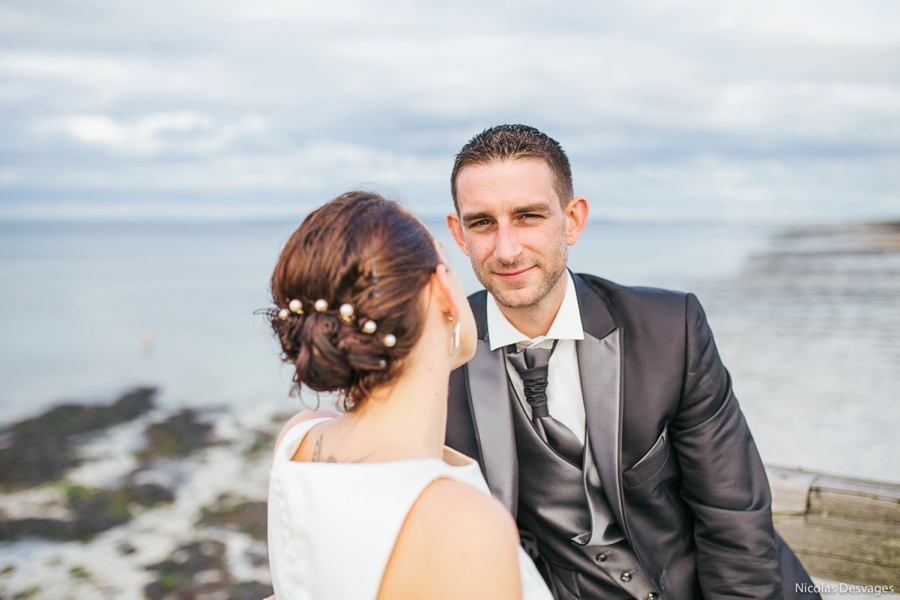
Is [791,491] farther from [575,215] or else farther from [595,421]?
[575,215]

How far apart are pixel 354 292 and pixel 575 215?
6.41ft

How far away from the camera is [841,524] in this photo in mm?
2912

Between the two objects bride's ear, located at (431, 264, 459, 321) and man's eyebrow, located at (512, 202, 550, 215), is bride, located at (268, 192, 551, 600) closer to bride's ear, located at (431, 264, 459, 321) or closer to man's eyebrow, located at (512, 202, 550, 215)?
bride's ear, located at (431, 264, 459, 321)

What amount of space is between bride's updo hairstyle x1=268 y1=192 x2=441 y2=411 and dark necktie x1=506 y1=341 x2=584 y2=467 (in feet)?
4.31

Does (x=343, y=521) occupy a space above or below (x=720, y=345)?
above

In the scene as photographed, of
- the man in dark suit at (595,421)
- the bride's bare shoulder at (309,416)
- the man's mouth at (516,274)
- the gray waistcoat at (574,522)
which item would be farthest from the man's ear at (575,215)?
the bride's bare shoulder at (309,416)

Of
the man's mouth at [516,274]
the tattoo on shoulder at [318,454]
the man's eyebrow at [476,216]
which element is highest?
the man's eyebrow at [476,216]

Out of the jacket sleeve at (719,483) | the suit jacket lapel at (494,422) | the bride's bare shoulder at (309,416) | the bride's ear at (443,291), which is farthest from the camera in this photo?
the suit jacket lapel at (494,422)

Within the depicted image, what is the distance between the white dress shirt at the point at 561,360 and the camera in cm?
281

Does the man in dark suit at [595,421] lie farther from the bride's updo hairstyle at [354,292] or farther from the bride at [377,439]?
the bride's updo hairstyle at [354,292]

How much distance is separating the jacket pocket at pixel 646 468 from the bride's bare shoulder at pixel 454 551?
144cm

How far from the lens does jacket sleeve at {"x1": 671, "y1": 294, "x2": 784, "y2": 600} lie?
2529 mm

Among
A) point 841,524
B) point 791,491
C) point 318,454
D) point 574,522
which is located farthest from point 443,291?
point 841,524

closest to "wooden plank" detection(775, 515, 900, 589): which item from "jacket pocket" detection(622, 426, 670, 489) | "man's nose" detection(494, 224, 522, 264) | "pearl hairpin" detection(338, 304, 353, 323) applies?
"jacket pocket" detection(622, 426, 670, 489)
